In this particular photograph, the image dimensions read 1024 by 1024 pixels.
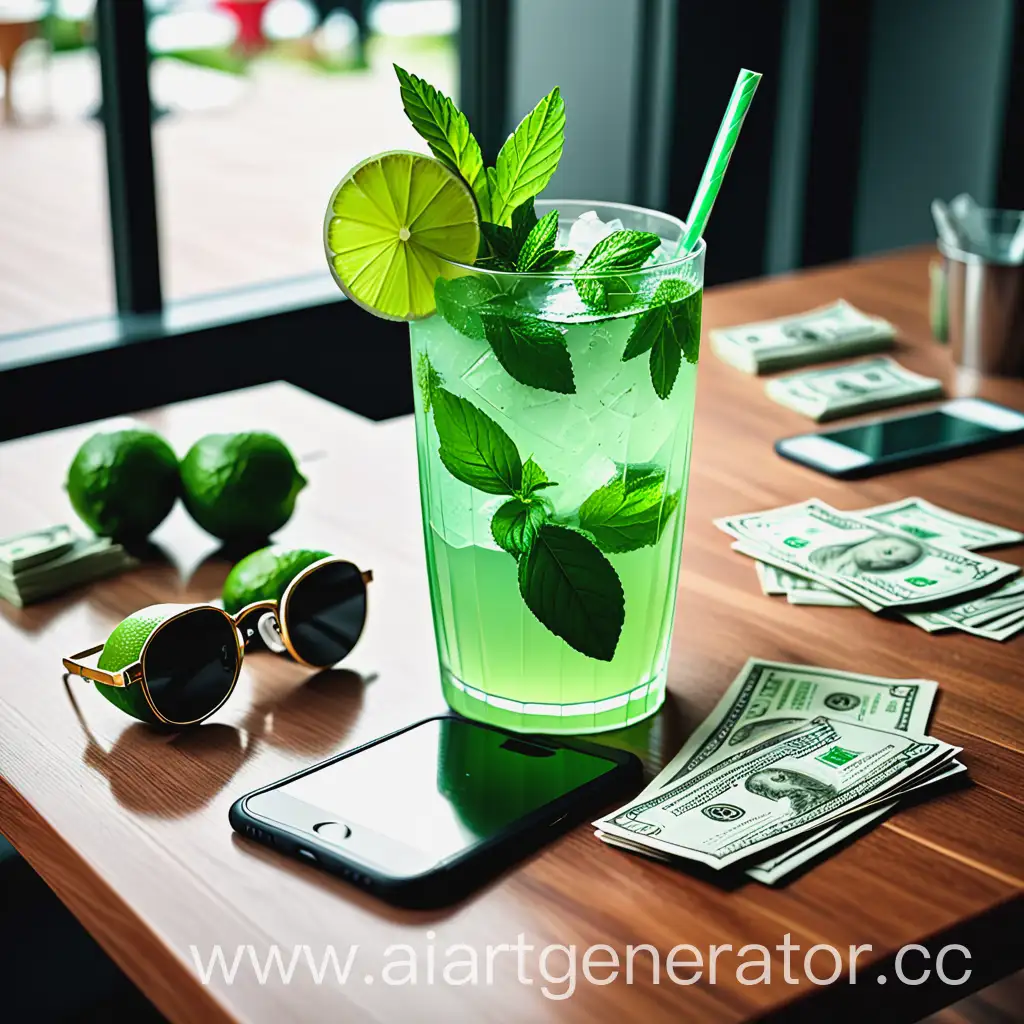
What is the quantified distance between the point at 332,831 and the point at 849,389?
1005mm

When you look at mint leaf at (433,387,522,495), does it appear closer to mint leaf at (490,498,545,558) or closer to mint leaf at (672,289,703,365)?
mint leaf at (490,498,545,558)

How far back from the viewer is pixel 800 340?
5.85 feet

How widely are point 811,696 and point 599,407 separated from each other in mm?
290

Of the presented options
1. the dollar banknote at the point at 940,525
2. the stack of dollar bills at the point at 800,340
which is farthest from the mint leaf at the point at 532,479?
the stack of dollar bills at the point at 800,340

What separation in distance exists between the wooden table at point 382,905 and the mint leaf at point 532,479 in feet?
0.66

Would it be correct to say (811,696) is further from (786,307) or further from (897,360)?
(786,307)

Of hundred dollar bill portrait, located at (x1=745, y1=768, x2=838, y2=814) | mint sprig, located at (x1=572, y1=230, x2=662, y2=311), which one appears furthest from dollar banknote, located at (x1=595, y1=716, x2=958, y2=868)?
mint sprig, located at (x1=572, y1=230, x2=662, y2=311)

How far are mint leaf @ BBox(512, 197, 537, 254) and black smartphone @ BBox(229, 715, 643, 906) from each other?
324mm

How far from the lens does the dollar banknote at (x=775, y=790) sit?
829mm

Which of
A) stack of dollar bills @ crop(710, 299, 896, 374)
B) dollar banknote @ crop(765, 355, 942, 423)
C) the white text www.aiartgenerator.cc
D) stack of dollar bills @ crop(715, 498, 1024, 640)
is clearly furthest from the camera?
stack of dollar bills @ crop(710, 299, 896, 374)

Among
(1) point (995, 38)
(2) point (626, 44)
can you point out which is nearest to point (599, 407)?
(2) point (626, 44)

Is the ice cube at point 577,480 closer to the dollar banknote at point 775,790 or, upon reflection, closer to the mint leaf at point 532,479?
the mint leaf at point 532,479

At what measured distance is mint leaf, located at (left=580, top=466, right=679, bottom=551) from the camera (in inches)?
34.9

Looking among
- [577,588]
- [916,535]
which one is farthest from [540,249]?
[916,535]
